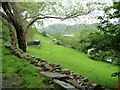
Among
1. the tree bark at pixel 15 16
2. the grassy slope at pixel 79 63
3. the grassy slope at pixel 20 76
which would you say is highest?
the tree bark at pixel 15 16

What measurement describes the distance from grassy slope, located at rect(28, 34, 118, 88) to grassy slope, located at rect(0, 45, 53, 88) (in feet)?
13.8

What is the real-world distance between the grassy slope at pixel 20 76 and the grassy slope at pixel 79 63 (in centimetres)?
419

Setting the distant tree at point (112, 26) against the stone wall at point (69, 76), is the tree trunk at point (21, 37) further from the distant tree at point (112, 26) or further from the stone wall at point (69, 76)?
the distant tree at point (112, 26)

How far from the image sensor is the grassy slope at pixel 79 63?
11.5m

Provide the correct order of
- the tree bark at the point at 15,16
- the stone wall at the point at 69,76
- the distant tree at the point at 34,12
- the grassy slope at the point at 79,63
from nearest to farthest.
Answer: the stone wall at the point at 69,76 < the tree bark at the point at 15,16 < the grassy slope at the point at 79,63 < the distant tree at the point at 34,12

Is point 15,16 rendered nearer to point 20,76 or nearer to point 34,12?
point 34,12

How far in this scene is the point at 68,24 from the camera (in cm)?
1405

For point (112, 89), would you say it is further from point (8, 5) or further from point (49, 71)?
point (8, 5)

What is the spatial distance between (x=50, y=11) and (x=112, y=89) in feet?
19.5

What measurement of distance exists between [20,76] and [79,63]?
27.9 ft

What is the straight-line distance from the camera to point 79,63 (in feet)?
48.2

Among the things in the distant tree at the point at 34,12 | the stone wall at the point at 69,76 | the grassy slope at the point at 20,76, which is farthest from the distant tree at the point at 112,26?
the distant tree at the point at 34,12

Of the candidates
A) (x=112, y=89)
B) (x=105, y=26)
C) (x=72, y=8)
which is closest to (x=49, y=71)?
(x=105, y=26)

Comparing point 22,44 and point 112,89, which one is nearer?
point 112,89
